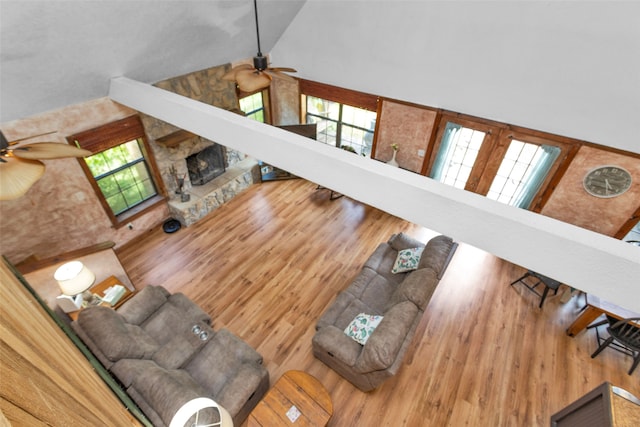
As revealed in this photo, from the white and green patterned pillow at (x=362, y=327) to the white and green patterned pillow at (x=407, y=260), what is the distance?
0.92 m

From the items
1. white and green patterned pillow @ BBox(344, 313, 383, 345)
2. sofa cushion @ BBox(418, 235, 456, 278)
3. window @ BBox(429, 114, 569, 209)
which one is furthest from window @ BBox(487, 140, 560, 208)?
white and green patterned pillow @ BBox(344, 313, 383, 345)

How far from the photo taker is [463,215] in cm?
187

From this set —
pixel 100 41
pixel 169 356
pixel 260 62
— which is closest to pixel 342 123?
pixel 260 62

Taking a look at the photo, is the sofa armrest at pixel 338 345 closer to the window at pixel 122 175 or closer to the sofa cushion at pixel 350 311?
the sofa cushion at pixel 350 311

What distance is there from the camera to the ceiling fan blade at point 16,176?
1.73 metres

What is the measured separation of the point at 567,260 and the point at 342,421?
2.79 metres

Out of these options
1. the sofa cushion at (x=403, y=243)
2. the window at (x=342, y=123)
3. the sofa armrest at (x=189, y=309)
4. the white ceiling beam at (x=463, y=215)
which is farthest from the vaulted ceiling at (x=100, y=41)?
the sofa cushion at (x=403, y=243)

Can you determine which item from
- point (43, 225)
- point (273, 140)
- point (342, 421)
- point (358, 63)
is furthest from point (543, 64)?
point (43, 225)

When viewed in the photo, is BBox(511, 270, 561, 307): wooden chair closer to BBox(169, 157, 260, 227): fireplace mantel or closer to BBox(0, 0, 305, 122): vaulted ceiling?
BBox(169, 157, 260, 227): fireplace mantel

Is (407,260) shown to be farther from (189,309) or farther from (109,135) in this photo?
(109,135)

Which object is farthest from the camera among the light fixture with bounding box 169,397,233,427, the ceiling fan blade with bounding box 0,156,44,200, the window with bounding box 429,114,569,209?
the window with bounding box 429,114,569,209

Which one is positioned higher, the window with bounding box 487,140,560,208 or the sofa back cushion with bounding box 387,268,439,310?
the window with bounding box 487,140,560,208

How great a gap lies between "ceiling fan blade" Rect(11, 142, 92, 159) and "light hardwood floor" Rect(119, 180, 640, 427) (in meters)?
2.86

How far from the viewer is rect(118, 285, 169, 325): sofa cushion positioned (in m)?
3.59
